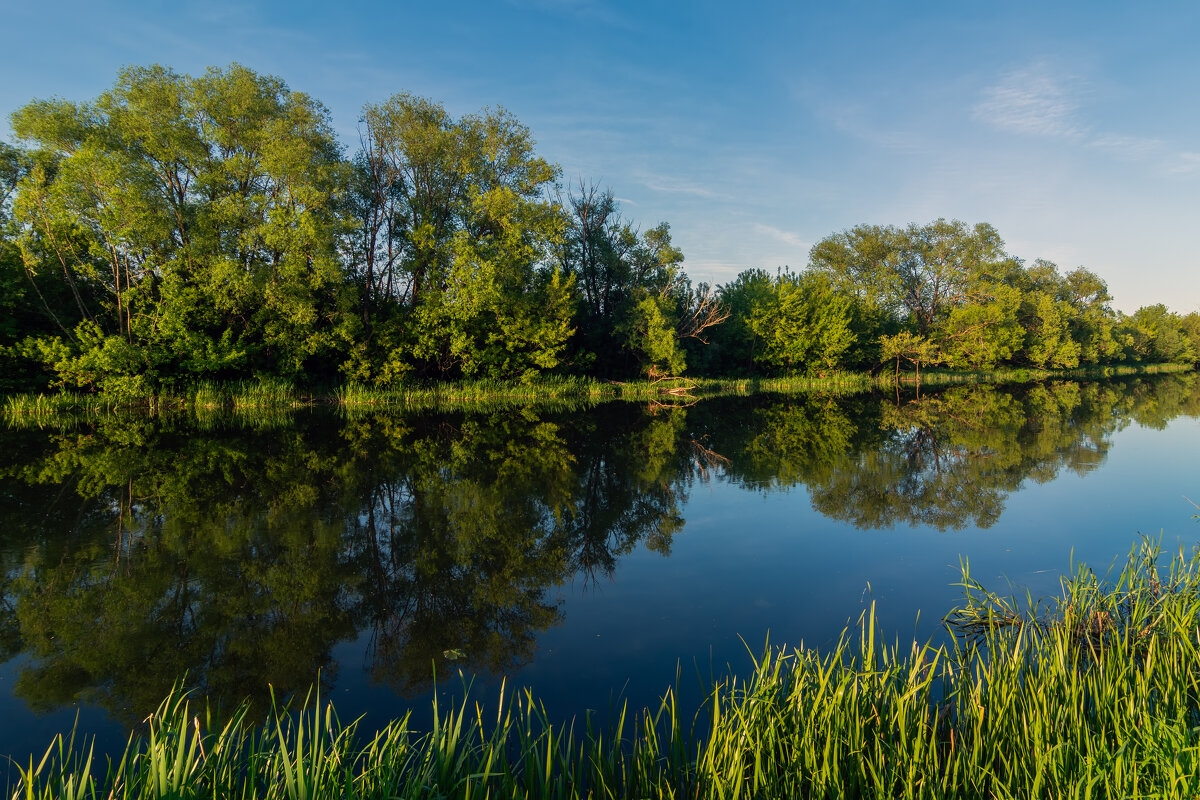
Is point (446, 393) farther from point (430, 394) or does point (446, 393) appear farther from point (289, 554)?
point (289, 554)

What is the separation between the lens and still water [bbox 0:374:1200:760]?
444 centimetres

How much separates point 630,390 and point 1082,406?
65.8 feet

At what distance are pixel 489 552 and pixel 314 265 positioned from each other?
2157cm

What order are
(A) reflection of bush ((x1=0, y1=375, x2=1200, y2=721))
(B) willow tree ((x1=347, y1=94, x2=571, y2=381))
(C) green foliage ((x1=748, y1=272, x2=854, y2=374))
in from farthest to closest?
(C) green foliage ((x1=748, y1=272, x2=854, y2=374)), (B) willow tree ((x1=347, y1=94, x2=571, y2=381)), (A) reflection of bush ((x1=0, y1=375, x2=1200, y2=721))

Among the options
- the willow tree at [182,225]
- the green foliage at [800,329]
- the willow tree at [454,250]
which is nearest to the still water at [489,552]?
the willow tree at [182,225]

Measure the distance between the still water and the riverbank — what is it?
6765mm

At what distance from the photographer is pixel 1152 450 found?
14.0m

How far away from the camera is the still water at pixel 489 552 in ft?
14.6

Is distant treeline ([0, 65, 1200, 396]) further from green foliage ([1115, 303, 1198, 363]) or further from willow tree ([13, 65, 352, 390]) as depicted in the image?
green foliage ([1115, 303, 1198, 363])

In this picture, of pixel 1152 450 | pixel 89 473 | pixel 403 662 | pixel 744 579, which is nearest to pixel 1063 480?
pixel 1152 450

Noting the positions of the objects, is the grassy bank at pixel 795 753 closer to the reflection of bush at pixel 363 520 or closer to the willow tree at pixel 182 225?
the reflection of bush at pixel 363 520

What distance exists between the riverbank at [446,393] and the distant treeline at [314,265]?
87 cm

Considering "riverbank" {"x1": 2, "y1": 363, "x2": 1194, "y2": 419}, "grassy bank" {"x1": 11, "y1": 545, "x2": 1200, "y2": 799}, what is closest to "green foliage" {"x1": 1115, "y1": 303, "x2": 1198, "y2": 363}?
"riverbank" {"x1": 2, "y1": 363, "x2": 1194, "y2": 419}

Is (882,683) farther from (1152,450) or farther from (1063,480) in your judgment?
(1152,450)
